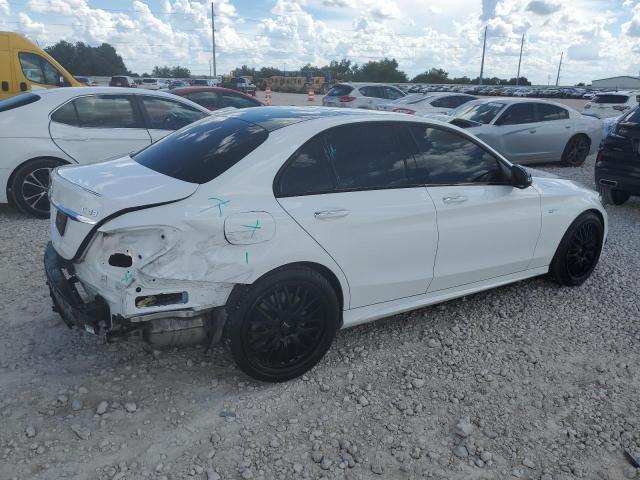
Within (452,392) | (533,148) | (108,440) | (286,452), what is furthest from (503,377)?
(533,148)

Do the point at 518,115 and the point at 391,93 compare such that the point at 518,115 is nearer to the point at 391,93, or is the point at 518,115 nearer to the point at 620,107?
the point at 620,107

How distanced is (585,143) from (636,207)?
12.0 feet

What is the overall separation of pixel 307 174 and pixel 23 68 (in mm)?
10178

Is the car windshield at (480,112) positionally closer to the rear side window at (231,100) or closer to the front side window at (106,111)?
the rear side window at (231,100)

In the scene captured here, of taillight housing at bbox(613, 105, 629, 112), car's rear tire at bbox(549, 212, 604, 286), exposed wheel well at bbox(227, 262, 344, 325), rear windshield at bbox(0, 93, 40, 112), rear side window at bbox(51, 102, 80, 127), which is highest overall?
rear windshield at bbox(0, 93, 40, 112)

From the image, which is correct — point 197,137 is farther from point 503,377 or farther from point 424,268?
point 503,377

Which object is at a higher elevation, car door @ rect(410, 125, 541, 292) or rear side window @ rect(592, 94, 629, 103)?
rear side window @ rect(592, 94, 629, 103)

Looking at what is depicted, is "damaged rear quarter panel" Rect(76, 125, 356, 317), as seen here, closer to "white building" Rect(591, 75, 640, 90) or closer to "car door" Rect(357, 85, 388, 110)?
"car door" Rect(357, 85, 388, 110)

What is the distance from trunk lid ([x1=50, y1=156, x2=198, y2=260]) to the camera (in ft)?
8.87

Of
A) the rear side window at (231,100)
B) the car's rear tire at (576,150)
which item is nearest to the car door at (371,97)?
the car's rear tire at (576,150)

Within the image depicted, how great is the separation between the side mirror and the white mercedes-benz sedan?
10 mm

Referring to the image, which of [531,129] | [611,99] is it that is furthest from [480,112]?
[611,99]

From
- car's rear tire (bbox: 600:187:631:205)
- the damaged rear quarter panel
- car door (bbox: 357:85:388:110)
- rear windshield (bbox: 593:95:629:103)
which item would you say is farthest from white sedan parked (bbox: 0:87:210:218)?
rear windshield (bbox: 593:95:629:103)

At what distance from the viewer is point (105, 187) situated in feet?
9.49
